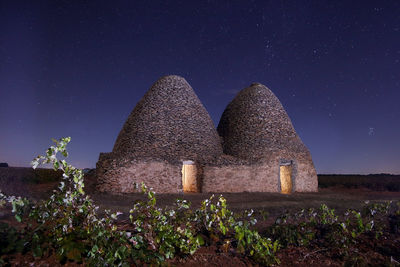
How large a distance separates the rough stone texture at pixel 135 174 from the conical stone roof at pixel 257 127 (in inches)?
193

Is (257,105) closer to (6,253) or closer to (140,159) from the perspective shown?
(140,159)

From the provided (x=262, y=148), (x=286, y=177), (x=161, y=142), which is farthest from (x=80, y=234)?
(x=286, y=177)

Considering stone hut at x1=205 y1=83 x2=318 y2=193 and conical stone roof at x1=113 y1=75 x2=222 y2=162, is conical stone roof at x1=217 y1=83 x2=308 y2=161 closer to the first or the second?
stone hut at x1=205 y1=83 x2=318 y2=193

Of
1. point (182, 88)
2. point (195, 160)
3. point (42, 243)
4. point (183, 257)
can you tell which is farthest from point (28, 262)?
point (182, 88)

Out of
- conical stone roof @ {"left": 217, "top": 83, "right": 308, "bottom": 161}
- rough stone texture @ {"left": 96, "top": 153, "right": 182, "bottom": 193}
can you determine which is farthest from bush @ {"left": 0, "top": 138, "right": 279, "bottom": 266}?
conical stone roof @ {"left": 217, "top": 83, "right": 308, "bottom": 161}

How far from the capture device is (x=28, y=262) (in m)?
2.73

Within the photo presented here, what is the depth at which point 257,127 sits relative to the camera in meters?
17.0

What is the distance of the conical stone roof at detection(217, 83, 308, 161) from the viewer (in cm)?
1630

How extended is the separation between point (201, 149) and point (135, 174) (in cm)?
410

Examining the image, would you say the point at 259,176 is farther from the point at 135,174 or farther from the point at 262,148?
the point at 135,174

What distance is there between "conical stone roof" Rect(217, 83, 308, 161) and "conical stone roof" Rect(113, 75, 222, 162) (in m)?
1.44

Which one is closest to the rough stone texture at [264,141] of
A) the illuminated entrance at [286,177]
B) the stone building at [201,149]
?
the stone building at [201,149]

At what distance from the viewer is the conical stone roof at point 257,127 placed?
16297 mm

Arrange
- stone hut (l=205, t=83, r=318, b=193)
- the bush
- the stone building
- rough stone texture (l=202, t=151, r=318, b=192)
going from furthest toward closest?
stone hut (l=205, t=83, r=318, b=193) → rough stone texture (l=202, t=151, r=318, b=192) → the stone building → the bush
